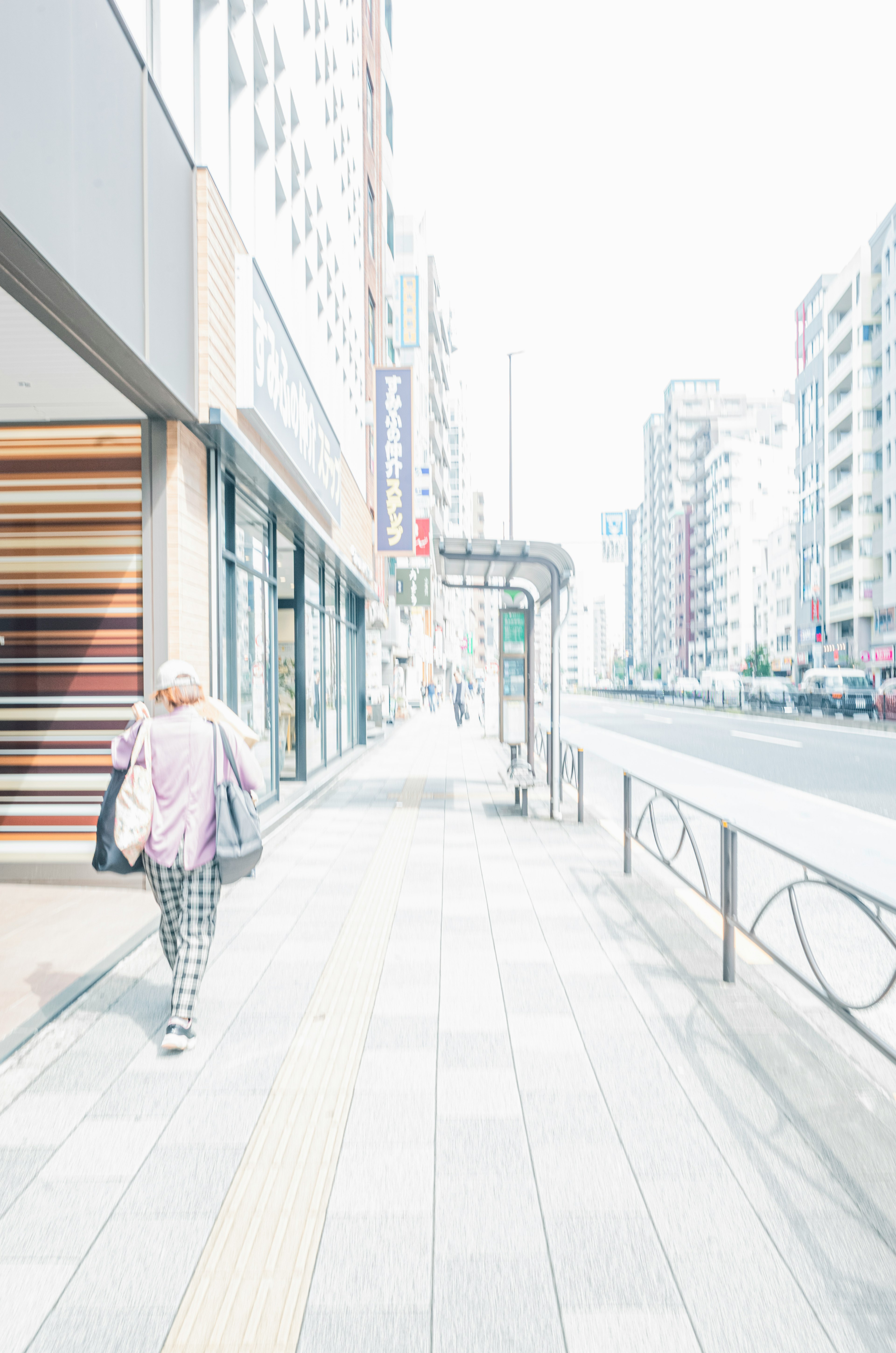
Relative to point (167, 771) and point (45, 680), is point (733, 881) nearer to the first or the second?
point (167, 771)

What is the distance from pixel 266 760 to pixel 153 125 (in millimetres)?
6712

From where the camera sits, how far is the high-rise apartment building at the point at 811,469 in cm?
6444

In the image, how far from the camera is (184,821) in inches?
156

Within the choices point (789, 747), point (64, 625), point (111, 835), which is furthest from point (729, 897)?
point (789, 747)

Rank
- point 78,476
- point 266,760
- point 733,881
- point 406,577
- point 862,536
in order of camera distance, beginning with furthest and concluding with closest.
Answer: point 862,536 → point 406,577 → point 266,760 → point 78,476 → point 733,881

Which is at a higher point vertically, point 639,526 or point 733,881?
point 639,526

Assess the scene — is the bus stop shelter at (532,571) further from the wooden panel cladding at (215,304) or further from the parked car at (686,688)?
the parked car at (686,688)

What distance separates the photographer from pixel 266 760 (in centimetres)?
1070

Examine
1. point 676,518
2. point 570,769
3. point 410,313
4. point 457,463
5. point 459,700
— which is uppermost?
point 457,463

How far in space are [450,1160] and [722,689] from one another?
58.7 m

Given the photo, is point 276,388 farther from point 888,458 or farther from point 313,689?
point 888,458

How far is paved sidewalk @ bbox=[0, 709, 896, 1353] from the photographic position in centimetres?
231

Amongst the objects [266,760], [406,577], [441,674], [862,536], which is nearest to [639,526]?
[441,674]

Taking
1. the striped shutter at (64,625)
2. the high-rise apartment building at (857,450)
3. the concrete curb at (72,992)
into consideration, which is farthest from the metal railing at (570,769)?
the high-rise apartment building at (857,450)
